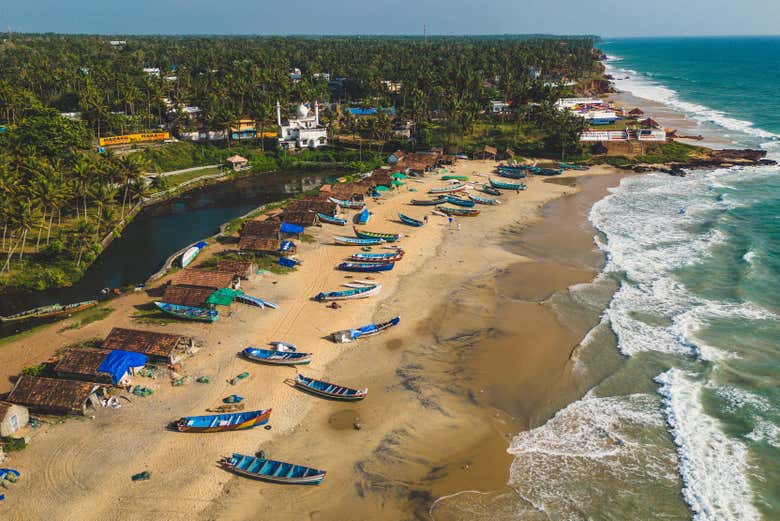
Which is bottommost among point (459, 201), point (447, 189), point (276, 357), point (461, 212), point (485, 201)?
point (276, 357)

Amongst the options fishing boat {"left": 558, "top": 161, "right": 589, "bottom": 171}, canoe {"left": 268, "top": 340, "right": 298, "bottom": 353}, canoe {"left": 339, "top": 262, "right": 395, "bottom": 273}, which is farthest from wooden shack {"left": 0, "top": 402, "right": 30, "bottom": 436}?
fishing boat {"left": 558, "top": 161, "right": 589, "bottom": 171}

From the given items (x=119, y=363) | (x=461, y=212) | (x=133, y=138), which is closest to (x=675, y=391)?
(x=119, y=363)

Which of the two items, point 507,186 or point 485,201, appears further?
point 507,186

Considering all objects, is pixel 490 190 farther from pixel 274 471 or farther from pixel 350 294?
pixel 274 471

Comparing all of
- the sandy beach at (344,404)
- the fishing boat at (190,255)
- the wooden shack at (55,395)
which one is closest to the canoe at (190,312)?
the sandy beach at (344,404)

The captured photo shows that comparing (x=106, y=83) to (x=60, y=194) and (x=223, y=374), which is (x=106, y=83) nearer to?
(x=60, y=194)

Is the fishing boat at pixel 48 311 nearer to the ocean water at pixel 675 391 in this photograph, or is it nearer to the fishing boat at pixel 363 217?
the fishing boat at pixel 363 217

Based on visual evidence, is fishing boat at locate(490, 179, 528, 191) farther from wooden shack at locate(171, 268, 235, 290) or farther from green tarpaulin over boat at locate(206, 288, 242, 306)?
green tarpaulin over boat at locate(206, 288, 242, 306)
